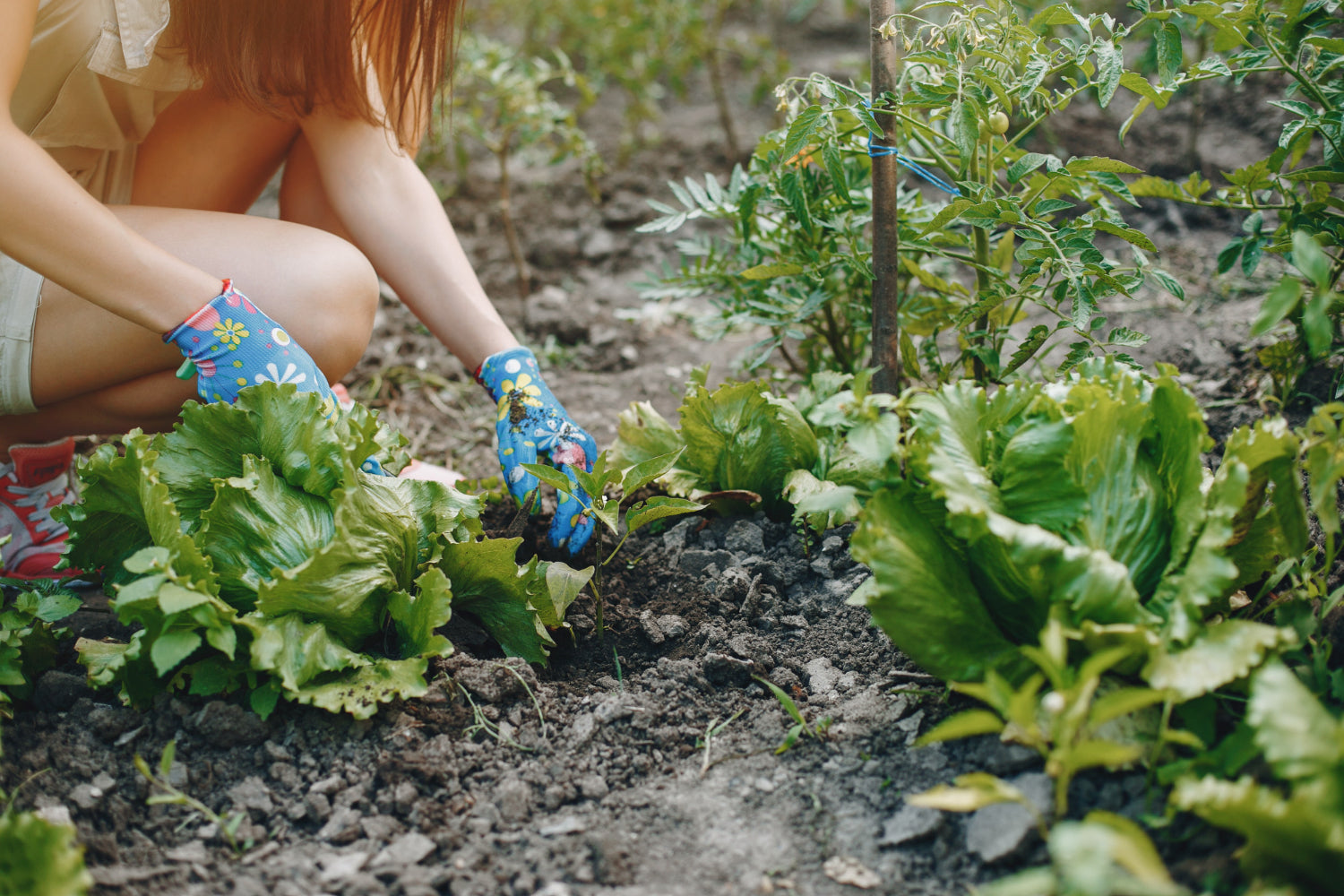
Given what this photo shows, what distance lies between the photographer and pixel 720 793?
1.30 meters

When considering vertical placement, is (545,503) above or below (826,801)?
above

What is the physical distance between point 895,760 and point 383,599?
808 mm

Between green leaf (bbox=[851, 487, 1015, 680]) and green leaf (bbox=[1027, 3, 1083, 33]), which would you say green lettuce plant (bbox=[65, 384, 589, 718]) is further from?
green leaf (bbox=[1027, 3, 1083, 33])

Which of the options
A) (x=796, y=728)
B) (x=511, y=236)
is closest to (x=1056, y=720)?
(x=796, y=728)

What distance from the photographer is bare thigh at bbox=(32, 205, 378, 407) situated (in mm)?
1787

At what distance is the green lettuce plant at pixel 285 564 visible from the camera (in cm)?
129

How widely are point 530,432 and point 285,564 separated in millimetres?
621

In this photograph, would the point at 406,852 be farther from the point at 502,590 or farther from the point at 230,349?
the point at 230,349

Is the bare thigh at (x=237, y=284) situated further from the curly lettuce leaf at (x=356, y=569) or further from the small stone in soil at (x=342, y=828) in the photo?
the small stone in soil at (x=342, y=828)

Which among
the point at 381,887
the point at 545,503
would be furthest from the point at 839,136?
the point at 381,887

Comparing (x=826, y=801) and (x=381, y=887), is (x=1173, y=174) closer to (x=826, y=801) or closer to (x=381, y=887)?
(x=826, y=801)

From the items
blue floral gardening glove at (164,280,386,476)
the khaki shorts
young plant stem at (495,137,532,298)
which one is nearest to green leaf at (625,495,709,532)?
blue floral gardening glove at (164,280,386,476)

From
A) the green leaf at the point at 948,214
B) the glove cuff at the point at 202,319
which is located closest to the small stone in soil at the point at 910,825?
the green leaf at the point at 948,214

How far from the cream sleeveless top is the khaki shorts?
27 cm
